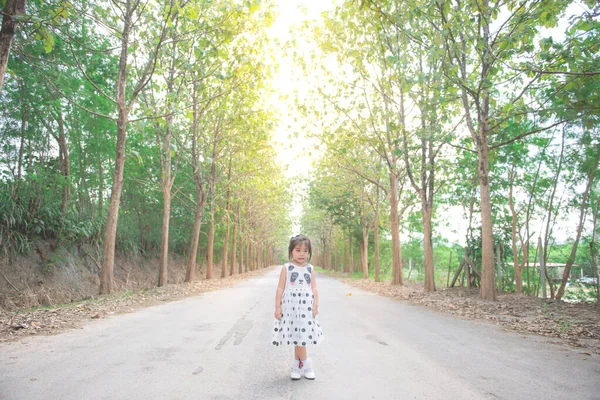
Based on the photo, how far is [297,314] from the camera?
13.5ft

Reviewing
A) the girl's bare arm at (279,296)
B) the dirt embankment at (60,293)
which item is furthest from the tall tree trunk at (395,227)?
the girl's bare arm at (279,296)

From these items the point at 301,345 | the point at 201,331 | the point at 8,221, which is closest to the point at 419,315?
the point at 201,331

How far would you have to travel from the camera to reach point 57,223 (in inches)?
585

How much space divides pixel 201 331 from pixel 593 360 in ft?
18.9

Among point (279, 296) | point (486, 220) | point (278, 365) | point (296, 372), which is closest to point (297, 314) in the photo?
point (279, 296)

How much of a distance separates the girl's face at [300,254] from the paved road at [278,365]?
1.25m

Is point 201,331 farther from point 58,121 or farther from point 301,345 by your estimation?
point 58,121

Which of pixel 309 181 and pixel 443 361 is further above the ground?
pixel 309 181

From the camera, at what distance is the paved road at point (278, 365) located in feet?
11.7

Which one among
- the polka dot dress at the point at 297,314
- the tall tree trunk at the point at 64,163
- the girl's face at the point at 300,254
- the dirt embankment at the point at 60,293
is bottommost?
the dirt embankment at the point at 60,293

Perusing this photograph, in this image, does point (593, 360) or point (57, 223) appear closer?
point (593, 360)

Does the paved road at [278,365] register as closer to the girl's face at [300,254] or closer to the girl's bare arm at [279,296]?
the girl's bare arm at [279,296]

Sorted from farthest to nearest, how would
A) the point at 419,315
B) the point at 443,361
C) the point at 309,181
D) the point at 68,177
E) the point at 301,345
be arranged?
the point at 309,181
the point at 68,177
the point at 419,315
the point at 443,361
the point at 301,345

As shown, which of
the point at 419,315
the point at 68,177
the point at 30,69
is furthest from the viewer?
the point at 68,177
